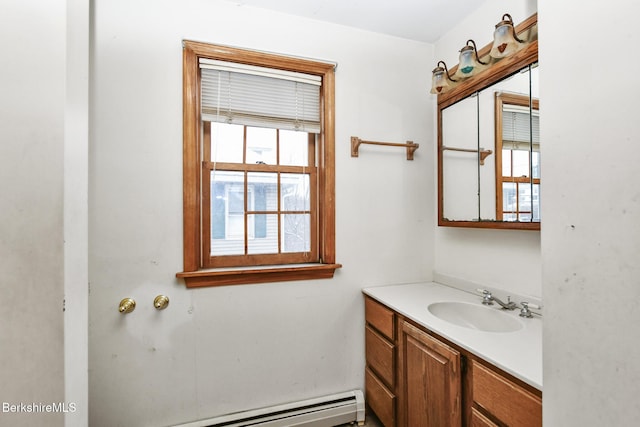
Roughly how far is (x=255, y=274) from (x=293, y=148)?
820mm

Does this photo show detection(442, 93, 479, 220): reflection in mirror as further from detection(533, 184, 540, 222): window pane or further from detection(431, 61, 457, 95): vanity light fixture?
detection(533, 184, 540, 222): window pane

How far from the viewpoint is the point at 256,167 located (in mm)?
1729

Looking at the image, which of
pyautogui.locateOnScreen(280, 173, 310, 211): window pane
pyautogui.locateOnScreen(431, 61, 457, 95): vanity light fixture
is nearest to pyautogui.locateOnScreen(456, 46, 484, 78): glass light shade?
pyautogui.locateOnScreen(431, 61, 457, 95): vanity light fixture

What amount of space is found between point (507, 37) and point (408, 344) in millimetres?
1533

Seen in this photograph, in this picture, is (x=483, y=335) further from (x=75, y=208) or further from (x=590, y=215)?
(x=75, y=208)

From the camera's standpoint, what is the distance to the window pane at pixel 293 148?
1.79 m

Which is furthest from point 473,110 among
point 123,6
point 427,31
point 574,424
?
point 123,6

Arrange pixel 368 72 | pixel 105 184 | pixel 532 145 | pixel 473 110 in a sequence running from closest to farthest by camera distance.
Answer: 1. pixel 532 145
2. pixel 105 184
3. pixel 473 110
4. pixel 368 72

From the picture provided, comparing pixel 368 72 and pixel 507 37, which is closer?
pixel 507 37

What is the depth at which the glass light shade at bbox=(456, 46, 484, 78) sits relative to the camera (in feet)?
4.97

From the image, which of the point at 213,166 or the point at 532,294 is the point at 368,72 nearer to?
the point at 213,166

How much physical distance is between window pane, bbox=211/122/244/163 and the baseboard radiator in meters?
1.46

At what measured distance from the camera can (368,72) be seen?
1.85 meters

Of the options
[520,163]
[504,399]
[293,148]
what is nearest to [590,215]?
[504,399]
